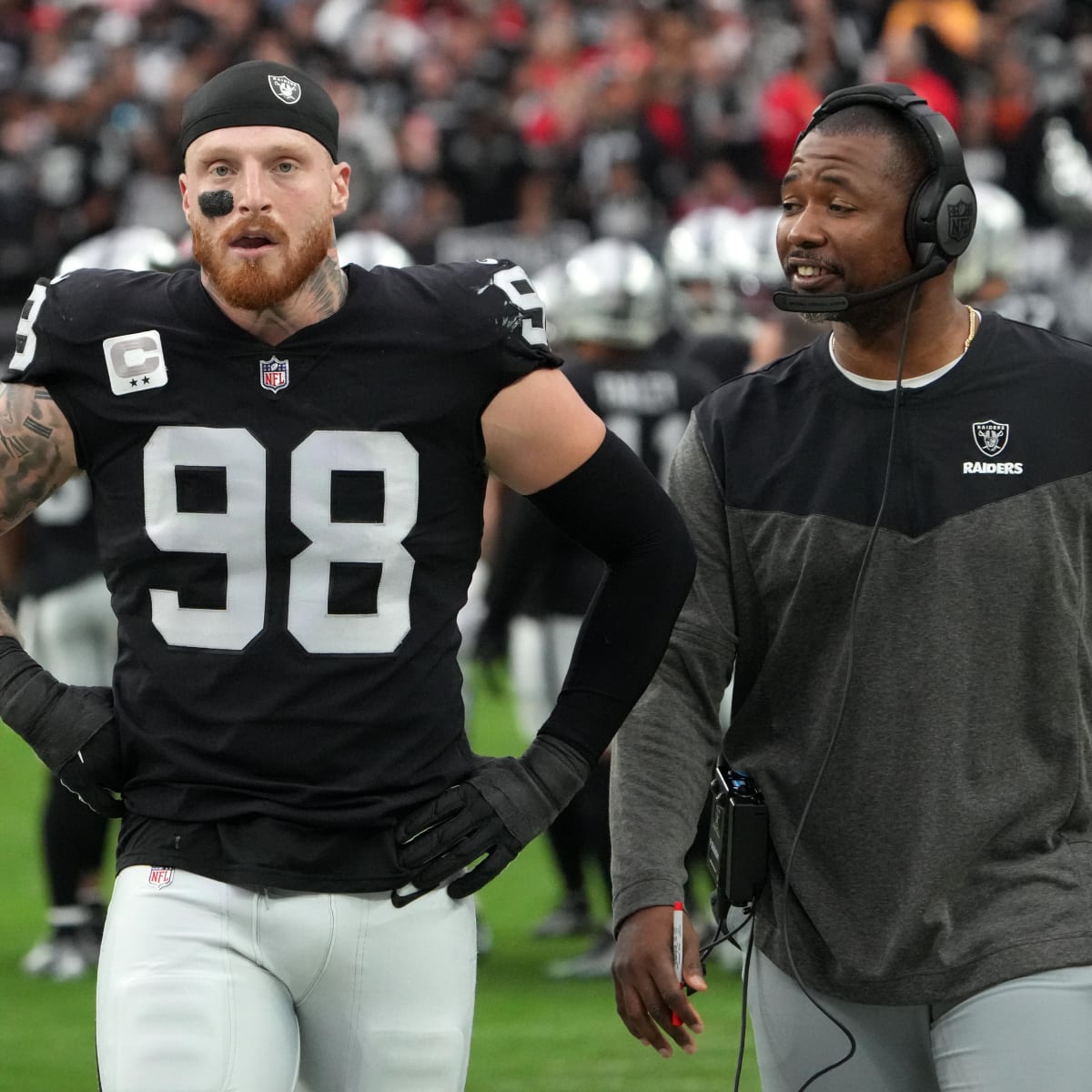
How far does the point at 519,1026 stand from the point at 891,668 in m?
3.59

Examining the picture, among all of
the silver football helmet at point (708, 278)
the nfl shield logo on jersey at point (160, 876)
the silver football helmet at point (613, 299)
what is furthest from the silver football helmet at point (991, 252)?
the nfl shield logo on jersey at point (160, 876)

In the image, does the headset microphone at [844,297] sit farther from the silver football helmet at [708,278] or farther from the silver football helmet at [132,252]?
the silver football helmet at [708,278]

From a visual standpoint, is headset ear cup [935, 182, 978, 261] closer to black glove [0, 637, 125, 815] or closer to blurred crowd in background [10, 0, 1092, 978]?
black glove [0, 637, 125, 815]

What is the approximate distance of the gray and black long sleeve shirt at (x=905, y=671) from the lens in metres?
2.93

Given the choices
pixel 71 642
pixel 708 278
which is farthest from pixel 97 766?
pixel 708 278

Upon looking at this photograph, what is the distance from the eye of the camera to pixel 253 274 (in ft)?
9.78

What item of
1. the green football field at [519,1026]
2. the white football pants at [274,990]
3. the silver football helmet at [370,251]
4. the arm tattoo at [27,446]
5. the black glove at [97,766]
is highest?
the arm tattoo at [27,446]

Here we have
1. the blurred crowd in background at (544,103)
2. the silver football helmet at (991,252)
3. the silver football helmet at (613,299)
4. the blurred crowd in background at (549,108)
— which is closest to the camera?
the silver football helmet at (991,252)

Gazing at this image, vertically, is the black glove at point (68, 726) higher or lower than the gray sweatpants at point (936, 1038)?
higher

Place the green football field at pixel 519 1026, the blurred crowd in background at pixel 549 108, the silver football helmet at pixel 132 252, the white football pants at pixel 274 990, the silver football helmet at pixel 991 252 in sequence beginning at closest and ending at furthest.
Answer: the white football pants at pixel 274 990 → the green football field at pixel 519 1026 → the silver football helmet at pixel 132 252 → the silver football helmet at pixel 991 252 → the blurred crowd in background at pixel 549 108

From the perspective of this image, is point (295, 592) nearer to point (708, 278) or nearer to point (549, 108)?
point (708, 278)

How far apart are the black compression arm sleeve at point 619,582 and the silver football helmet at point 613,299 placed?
4055 mm

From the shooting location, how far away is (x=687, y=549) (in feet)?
10.2

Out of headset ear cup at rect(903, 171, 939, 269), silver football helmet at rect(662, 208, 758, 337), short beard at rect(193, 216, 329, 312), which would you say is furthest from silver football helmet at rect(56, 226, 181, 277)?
silver football helmet at rect(662, 208, 758, 337)
